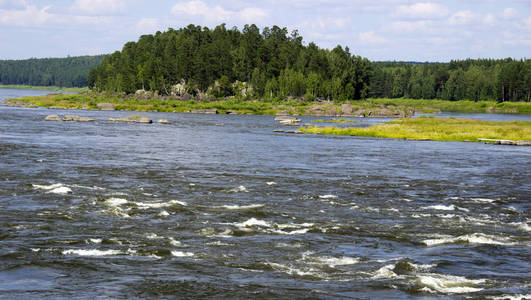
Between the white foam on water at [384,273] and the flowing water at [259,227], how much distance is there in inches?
1.4

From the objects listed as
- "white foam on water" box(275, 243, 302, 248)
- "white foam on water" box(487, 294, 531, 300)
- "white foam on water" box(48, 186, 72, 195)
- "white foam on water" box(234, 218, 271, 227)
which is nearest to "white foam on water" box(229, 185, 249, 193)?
"white foam on water" box(234, 218, 271, 227)

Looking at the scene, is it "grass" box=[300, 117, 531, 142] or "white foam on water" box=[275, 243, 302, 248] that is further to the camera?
"grass" box=[300, 117, 531, 142]

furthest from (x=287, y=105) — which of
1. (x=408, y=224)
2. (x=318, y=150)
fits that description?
(x=408, y=224)

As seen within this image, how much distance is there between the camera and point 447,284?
61.2 ft

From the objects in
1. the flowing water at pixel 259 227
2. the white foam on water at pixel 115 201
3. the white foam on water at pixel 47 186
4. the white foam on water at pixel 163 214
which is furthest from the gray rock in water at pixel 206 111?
the white foam on water at pixel 163 214

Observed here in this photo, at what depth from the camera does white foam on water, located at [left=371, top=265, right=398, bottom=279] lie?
19.4 meters

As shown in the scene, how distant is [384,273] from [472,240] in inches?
268

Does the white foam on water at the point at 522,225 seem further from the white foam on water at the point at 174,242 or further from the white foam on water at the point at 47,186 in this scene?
the white foam on water at the point at 47,186

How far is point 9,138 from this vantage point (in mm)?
63625

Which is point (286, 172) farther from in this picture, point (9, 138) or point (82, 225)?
point (9, 138)

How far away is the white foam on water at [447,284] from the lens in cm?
1808

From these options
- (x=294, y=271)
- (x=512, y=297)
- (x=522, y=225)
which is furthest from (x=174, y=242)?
(x=522, y=225)

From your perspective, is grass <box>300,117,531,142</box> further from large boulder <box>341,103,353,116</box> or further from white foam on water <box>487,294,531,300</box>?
large boulder <box>341,103,353,116</box>

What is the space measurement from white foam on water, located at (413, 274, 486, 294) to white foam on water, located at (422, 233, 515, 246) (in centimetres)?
464
